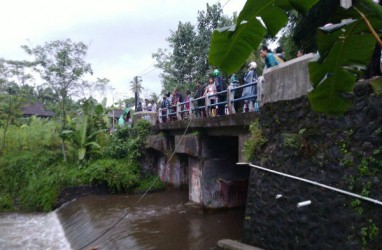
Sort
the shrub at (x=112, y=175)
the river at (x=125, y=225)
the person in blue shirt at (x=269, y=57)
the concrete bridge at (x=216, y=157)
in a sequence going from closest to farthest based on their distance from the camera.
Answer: the person in blue shirt at (x=269, y=57) < the river at (x=125, y=225) < the concrete bridge at (x=216, y=157) < the shrub at (x=112, y=175)

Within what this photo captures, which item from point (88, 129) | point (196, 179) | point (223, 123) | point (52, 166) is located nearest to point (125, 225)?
point (196, 179)

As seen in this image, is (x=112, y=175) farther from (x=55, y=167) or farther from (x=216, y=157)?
(x=216, y=157)

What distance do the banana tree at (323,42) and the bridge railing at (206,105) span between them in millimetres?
4927

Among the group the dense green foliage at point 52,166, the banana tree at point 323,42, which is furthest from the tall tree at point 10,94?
the banana tree at point 323,42

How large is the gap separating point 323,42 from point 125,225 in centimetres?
858

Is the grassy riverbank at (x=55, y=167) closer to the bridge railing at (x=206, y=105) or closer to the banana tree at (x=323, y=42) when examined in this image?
the bridge railing at (x=206, y=105)

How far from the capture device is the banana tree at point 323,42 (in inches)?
77.7

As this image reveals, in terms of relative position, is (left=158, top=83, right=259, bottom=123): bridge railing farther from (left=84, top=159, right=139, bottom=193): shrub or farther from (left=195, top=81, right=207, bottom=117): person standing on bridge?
(left=84, top=159, right=139, bottom=193): shrub

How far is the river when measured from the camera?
820cm

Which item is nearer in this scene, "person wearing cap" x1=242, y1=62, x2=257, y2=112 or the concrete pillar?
"person wearing cap" x1=242, y1=62, x2=257, y2=112

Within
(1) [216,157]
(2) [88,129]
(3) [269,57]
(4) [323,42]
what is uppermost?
(3) [269,57]

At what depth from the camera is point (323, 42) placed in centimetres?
217

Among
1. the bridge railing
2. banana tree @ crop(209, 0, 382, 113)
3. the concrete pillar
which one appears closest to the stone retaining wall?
the bridge railing

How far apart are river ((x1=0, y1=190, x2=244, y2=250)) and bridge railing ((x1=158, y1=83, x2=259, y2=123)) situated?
264 cm
